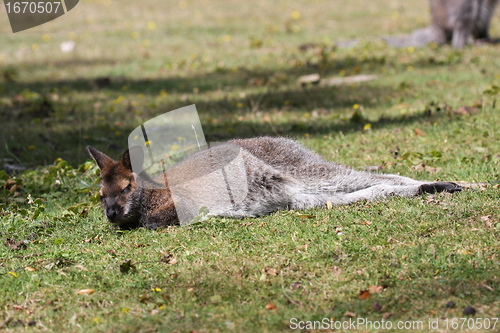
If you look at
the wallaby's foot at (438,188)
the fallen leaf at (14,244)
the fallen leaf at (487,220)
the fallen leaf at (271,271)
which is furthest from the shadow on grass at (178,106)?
the fallen leaf at (271,271)

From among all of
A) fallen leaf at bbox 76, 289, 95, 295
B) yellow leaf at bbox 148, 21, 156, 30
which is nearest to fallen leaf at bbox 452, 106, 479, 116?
fallen leaf at bbox 76, 289, 95, 295

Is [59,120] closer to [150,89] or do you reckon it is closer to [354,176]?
[150,89]

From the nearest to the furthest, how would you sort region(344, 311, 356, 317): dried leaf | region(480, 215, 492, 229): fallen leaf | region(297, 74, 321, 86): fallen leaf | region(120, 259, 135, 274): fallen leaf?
region(344, 311, 356, 317): dried leaf
region(120, 259, 135, 274): fallen leaf
region(480, 215, 492, 229): fallen leaf
region(297, 74, 321, 86): fallen leaf

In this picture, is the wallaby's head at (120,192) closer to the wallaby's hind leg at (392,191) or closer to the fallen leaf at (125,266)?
the fallen leaf at (125,266)

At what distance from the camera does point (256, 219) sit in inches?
199

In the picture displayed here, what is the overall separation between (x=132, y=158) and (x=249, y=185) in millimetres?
1016

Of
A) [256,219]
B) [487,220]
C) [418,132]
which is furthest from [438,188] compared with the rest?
[418,132]

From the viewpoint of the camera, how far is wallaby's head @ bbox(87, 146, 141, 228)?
482 cm

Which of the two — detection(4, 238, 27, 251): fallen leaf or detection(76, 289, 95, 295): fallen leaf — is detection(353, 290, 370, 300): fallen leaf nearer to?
detection(76, 289, 95, 295): fallen leaf

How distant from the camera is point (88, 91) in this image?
446 inches

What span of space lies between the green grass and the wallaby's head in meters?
0.20

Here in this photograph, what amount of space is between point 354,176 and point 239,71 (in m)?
7.04

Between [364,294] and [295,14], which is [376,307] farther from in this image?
[295,14]

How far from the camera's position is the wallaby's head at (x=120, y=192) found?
15.8 feet
